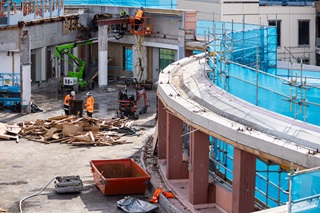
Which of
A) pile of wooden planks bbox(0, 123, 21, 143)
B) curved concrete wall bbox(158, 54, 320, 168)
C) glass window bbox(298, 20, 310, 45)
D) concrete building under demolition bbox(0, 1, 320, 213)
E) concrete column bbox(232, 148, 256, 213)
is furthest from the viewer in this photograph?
glass window bbox(298, 20, 310, 45)

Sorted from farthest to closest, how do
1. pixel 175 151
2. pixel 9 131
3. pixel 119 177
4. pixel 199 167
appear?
pixel 9 131 → pixel 119 177 → pixel 175 151 → pixel 199 167

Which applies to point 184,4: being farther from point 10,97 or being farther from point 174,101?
point 174,101

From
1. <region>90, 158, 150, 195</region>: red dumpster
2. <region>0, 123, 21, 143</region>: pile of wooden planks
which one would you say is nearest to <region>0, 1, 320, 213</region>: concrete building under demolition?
<region>90, 158, 150, 195</region>: red dumpster

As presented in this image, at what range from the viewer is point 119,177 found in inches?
1194

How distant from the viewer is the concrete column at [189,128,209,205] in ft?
84.5

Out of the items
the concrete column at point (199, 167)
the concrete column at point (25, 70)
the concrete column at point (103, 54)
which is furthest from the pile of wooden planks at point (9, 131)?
the concrete column at point (199, 167)

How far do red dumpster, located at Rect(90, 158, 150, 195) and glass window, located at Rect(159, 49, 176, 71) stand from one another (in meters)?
21.5

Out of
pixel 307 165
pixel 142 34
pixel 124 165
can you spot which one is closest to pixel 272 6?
pixel 142 34

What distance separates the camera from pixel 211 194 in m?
26.2

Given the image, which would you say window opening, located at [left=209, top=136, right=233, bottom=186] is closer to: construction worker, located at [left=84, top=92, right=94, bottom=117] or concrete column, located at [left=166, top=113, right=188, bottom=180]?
concrete column, located at [left=166, top=113, right=188, bottom=180]

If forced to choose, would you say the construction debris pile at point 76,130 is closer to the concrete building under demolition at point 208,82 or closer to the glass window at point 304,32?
the concrete building under demolition at point 208,82

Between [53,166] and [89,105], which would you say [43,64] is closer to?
[89,105]

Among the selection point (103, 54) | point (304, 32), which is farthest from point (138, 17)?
point (304, 32)

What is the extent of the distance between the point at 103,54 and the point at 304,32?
14.3 meters
